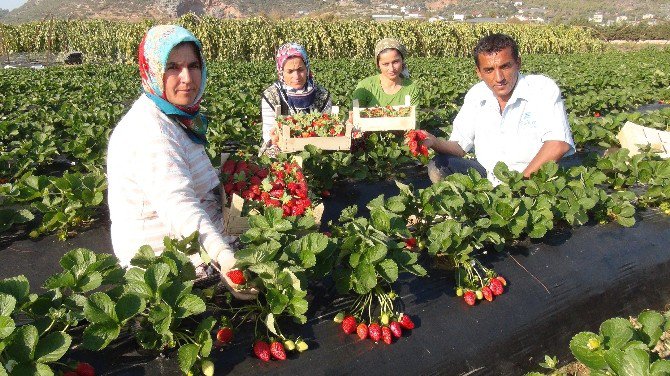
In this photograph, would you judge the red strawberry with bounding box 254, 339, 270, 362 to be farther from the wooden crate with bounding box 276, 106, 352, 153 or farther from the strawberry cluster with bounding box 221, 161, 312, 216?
the wooden crate with bounding box 276, 106, 352, 153

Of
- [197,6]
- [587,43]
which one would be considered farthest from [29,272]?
[197,6]

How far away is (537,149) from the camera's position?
4.34 meters

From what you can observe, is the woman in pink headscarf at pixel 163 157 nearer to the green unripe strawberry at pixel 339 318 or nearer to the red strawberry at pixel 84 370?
the green unripe strawberry at pixel 339 318

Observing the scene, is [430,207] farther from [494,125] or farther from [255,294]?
[494,125]

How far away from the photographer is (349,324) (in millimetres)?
2332

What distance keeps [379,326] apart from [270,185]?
0.98 m

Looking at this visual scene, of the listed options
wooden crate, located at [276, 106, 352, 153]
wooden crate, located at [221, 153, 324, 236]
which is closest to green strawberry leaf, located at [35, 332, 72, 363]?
wooden crate, located at [221, 153, 324, 236]

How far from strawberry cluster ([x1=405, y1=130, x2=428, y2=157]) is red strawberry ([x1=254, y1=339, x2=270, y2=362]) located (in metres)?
2.65

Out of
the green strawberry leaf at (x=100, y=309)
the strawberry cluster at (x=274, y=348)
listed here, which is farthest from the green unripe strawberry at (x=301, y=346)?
the green strawberry leaf at (x=100, y=309)

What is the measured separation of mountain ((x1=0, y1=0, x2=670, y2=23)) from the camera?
333 feet

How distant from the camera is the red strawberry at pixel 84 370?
1928 millimetres

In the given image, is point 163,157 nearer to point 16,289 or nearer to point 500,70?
point 16,289

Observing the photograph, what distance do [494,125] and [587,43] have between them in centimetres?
4117

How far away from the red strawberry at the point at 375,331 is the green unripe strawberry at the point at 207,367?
0.72 metres
